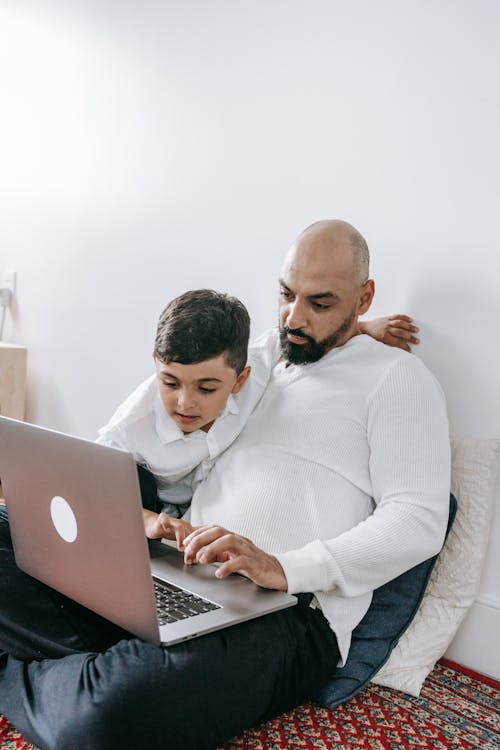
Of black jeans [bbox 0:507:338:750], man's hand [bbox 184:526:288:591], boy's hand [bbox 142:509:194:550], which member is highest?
man's hand [bbox 184:526:288:591]

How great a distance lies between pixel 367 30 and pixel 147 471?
3.79 feet

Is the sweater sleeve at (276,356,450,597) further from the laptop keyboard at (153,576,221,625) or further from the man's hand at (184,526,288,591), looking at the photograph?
the laptop keyboard at (153,576,221,625)

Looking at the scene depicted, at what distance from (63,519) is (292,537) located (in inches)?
17.7

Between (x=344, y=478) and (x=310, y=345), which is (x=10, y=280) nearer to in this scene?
(x=310, y=345)

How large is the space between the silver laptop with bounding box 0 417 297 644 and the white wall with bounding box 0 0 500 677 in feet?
2.21

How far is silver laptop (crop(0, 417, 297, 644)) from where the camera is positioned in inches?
43.0

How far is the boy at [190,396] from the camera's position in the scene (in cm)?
152

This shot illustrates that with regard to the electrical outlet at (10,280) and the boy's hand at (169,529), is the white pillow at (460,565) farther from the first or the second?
the electrical outlet at (10,280)

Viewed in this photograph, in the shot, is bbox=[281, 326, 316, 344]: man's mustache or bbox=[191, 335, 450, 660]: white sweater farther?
bbox=[281, 326, 316, 344]: man's mustache

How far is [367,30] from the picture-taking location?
6.21 ft

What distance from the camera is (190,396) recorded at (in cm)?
154

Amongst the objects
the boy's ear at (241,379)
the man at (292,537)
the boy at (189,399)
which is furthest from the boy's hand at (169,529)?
the boy's ear at (241,379)

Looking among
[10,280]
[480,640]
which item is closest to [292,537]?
[480,640]

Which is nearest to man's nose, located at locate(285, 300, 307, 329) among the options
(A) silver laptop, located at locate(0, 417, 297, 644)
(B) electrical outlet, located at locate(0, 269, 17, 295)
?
(A) silver laptop, located at locate(0, 417, 297, 644)
